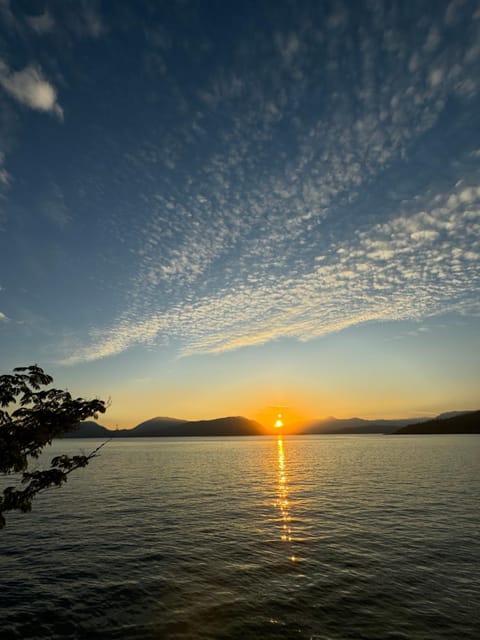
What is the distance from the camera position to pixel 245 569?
2509 cm

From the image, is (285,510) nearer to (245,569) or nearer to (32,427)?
(245,569)

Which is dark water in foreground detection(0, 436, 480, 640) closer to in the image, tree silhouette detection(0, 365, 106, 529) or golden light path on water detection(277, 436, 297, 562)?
golden light path on water detection(277, 436, 297, 562)

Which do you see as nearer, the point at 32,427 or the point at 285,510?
the point at 32,427

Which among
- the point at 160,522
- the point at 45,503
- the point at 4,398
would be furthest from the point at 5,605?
the point at 45,503

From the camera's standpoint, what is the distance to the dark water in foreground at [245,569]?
18.0m

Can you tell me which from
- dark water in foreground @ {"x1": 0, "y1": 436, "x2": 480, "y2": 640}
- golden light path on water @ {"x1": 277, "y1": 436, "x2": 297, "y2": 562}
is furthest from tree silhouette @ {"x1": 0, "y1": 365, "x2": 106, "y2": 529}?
golden light path on water @ {"x1": 277, "y1": 436, "x2": 297, "y2": 562}

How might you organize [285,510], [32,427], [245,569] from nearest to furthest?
[32,427] < [245,569] < [285,510]

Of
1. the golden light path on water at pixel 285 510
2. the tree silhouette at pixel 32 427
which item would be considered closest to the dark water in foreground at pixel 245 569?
the golden light path on water at pixel 285 510

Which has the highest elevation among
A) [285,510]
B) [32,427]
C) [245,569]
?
[32,427]

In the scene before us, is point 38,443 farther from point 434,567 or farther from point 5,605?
point 434,567

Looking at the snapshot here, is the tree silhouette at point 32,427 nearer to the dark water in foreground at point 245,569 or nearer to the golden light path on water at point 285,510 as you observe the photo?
the dark water in foreground at point 245,569

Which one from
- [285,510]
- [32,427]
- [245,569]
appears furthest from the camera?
[285,510]

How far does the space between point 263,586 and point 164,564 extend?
799 centimetres

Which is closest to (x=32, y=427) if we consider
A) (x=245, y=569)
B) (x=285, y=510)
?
(x=245, y=569)
